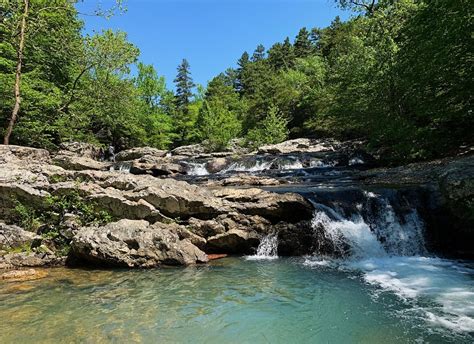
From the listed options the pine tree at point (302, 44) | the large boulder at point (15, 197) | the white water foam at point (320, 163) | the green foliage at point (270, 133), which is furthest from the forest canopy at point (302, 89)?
the pine tree at point (302, 44)

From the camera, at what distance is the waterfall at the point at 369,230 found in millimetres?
10070

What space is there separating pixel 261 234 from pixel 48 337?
6262 mm

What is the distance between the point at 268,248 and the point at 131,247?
12.4ft

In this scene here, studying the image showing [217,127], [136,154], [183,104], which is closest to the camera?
[136,154]

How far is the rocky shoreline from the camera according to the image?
881 cm

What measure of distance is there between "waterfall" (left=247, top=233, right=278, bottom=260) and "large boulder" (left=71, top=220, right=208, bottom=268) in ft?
5.43

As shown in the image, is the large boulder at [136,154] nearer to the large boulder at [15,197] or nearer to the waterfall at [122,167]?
the waterfall at [122,167]

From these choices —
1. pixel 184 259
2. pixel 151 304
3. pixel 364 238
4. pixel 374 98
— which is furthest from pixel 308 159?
pixel 151 304

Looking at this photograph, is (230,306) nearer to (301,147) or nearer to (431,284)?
(431,284)

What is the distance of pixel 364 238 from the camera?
10.3m

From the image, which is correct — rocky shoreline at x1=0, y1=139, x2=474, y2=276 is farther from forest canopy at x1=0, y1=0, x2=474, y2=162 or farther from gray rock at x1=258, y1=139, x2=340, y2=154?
gray rock at x1=258, y1=139, x2=340, y2=154

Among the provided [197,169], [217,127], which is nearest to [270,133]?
[217,127]

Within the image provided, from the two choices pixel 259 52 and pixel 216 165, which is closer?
pixel 216 165

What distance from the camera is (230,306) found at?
641cm
